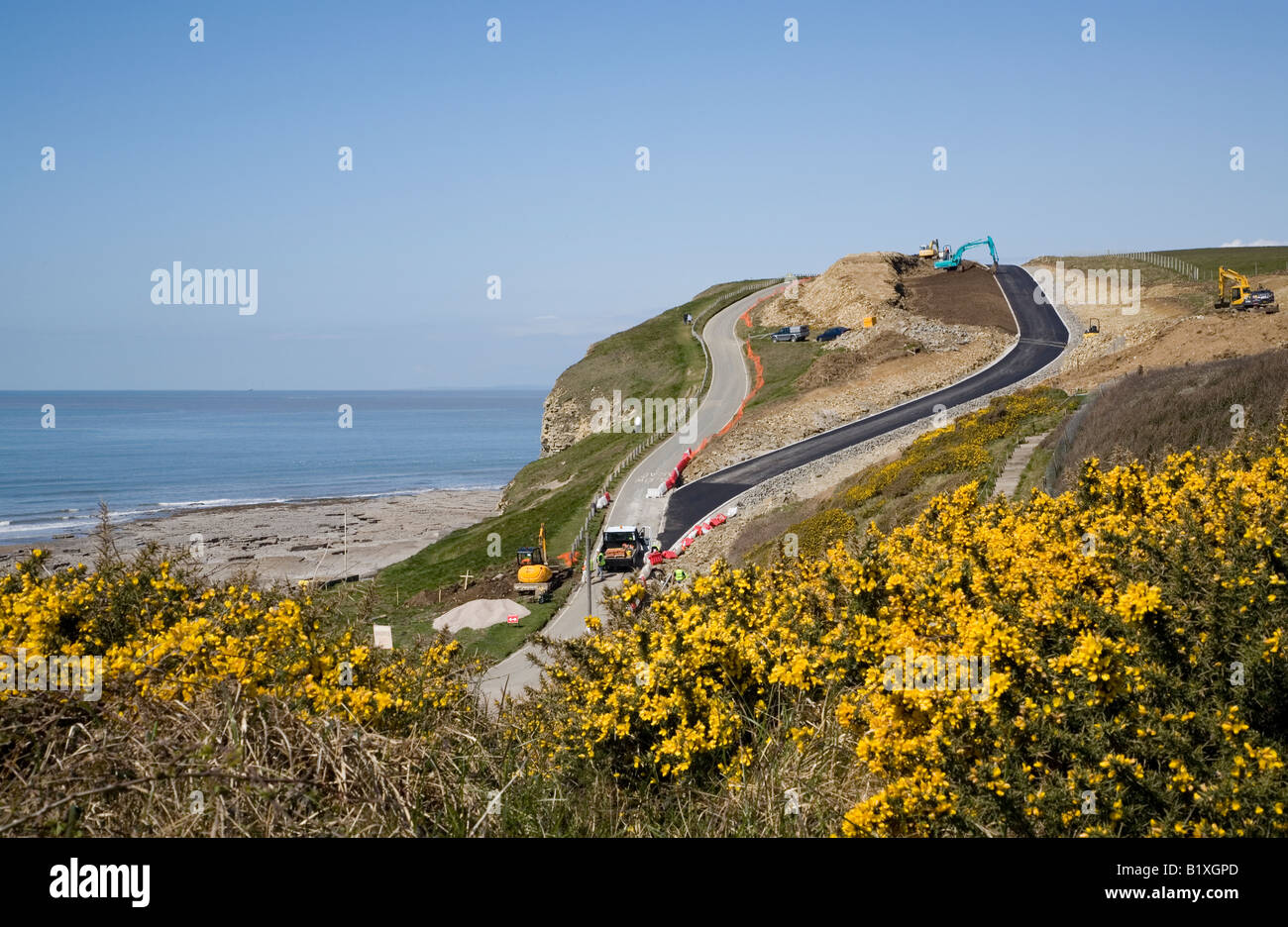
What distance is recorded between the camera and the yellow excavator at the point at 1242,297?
2287 inches

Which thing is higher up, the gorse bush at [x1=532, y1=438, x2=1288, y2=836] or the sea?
the gorse bush at [x1=532, y1=438, x2=1288, y2=836]

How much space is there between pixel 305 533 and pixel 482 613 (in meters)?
44.3

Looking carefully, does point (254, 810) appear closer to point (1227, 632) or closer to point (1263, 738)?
point (1263, 738)

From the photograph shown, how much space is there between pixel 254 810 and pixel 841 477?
1613 inches

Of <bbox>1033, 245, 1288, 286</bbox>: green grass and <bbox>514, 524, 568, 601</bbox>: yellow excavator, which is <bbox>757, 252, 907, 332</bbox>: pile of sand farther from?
<bbox>514, 524, 568, 601</bbox>: yellow excavator

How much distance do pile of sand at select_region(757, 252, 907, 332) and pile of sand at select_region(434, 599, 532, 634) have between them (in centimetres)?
5303

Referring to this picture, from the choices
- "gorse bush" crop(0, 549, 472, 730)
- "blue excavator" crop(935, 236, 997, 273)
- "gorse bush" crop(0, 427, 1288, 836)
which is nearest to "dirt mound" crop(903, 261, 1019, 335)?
"blue excavator" crop(935, 236, 997, 273)

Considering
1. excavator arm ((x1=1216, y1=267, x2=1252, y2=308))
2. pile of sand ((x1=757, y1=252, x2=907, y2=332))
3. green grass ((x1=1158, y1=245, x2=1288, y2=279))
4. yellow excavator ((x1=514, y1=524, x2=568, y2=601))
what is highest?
green grass ((x1=1158, y1=245, x2=1288, y2=279))

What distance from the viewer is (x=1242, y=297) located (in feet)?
194

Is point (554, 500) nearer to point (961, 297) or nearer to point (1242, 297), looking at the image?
point (961, 297)

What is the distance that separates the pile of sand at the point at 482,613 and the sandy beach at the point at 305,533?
1860cm

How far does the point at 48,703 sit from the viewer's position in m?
5.25

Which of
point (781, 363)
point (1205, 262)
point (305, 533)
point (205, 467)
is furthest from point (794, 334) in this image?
point (205, 467)

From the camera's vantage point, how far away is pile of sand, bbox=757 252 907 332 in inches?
3177
